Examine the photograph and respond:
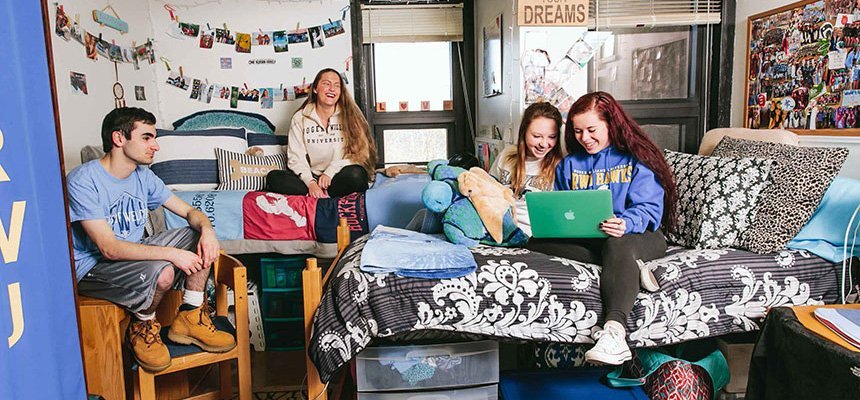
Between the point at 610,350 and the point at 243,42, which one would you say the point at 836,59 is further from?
the point at 243,42

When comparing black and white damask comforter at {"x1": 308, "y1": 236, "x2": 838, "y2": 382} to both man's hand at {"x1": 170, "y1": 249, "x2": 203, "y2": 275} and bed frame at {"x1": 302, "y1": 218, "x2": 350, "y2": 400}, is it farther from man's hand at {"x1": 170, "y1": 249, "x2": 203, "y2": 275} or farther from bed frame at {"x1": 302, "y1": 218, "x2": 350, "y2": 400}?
man's hand at {"x1": 170, "y1": 249, "x2": 203, "y2": 275}

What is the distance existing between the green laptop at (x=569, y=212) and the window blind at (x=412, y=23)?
2.10m

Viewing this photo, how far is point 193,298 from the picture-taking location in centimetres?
179

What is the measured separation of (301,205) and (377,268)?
953mm

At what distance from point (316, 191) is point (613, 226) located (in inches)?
54.2

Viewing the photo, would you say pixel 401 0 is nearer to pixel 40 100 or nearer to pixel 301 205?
pixel 301 205

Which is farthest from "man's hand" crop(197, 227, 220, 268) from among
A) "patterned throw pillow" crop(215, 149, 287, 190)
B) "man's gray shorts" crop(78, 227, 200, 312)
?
"patterned throw pillow" crop(215, 149, 287, 190)

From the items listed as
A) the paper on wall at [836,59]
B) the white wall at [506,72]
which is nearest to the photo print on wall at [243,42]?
the white wall at [506,72]

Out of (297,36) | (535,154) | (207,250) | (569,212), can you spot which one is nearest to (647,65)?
(535,154)

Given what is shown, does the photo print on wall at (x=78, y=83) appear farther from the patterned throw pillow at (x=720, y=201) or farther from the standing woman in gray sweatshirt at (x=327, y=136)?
the patterned throw pillow at (x=720, y=201)

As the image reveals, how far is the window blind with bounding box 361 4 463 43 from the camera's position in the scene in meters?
3.46

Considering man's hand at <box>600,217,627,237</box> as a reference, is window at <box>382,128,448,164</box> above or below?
above

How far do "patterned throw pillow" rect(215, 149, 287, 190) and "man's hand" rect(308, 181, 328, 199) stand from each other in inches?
12.8

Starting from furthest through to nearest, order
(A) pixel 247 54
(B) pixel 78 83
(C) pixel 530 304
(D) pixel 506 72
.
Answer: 1. (A) pixel 247 54
2. (D) pixel 506 72
3. (B) pixel 78 83
4. (C) pixel 530 304
